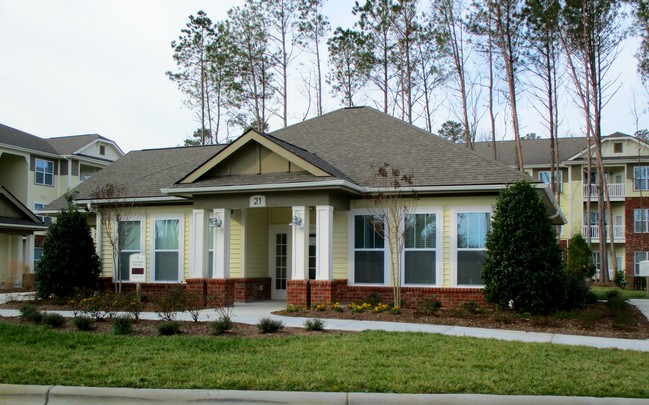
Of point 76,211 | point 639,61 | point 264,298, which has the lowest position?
point 264,298

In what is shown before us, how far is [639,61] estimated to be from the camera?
34.3 metres

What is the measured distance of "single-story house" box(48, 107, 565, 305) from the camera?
16750mm

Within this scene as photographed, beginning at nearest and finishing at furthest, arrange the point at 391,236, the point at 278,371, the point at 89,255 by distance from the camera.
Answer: the point at 278,371 → the point at 391,236 → the point at 89,255

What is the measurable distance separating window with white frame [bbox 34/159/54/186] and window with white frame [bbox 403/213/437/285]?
3320cm

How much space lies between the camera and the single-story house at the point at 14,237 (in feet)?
98.0

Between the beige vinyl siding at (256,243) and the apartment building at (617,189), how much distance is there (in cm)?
2765

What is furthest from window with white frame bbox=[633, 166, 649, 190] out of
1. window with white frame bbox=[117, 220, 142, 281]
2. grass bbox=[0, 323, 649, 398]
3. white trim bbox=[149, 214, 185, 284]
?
grass bbox=[0, 323, 649, 398]

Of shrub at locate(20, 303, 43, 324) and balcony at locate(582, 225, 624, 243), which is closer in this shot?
shrub at locate(20, 303, 43, 324)

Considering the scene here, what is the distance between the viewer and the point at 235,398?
7480mm

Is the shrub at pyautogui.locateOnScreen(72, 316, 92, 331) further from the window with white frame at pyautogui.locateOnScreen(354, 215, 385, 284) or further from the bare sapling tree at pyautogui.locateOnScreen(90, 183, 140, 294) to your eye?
the window with white frame at pyautogui.locateOnScreen(354, 215, 385, 284)

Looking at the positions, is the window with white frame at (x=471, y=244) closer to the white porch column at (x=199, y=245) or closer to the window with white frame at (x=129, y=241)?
the white porch column at (x=199, y=245)

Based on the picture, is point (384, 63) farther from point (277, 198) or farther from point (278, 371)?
point (278, 371)

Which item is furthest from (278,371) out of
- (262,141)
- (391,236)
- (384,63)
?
(384,63)

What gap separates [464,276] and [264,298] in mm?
6437
